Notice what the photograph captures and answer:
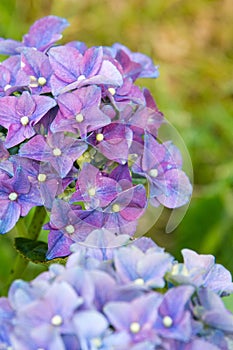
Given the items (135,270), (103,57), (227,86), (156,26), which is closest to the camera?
(135,270)

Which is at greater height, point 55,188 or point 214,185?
point 55,188

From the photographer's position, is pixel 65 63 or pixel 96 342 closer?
pixel 96 342

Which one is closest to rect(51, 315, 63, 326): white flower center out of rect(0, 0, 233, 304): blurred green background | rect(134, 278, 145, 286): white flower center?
rect(134, 278, 145, 286): white flower center

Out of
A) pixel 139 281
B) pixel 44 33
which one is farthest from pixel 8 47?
pixel 139 281

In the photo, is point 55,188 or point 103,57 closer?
point 55,188

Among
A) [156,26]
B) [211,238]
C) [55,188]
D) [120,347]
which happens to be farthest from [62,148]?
[156,26]

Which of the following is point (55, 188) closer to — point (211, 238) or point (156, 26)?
point (211, 238)

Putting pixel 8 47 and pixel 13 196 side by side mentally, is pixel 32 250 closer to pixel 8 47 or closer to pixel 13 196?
pixel 13 196
